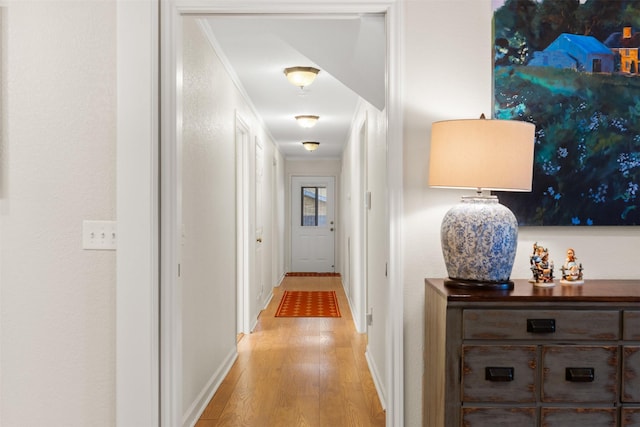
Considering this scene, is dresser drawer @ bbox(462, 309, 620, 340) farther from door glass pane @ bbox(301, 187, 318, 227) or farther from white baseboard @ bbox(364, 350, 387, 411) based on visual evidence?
door glass pane @ bbox(301, 187, 318, 227)

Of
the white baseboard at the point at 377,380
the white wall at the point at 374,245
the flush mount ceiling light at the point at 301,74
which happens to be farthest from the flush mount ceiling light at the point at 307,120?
the white baseboard at the point at 377,380

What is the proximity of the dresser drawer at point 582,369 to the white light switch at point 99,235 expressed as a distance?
1.66 m

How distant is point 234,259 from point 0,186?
241 centimetres

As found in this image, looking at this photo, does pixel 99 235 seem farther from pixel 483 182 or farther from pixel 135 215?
pixel 483 182

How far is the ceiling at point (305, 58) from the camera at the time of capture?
2.70 metres

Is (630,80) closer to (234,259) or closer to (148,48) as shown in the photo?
(148,48)

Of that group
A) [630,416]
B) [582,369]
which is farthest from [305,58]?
[630,416]

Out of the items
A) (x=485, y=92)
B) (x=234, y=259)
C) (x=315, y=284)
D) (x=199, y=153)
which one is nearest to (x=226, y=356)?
(x=234, y=259)

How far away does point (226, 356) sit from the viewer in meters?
4.05

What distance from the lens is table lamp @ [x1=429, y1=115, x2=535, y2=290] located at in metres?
1.82

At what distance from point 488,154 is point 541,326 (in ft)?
1.96

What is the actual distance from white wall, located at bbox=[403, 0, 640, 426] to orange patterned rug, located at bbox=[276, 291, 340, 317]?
4.15 m

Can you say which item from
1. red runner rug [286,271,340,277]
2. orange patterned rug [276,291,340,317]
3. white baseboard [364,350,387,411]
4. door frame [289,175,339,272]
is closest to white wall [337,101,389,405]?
white baseboard [364,350,387,411]

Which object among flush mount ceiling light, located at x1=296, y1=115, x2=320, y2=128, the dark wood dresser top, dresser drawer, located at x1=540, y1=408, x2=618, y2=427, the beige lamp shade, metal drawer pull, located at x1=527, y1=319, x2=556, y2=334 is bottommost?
dresser drawer, located at x1=540, y1=408, x2=618, y2=427
